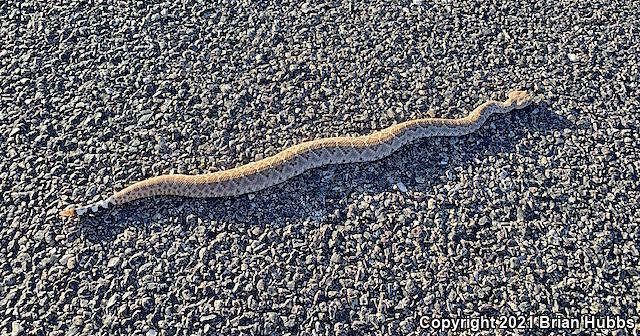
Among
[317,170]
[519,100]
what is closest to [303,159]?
[317,170]

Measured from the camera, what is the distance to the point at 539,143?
6.95 m

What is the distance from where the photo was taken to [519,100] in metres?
7.27

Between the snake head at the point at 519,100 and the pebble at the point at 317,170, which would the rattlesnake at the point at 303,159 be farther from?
the pebble at the point at 317,170

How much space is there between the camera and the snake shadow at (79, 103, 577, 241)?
6.03m

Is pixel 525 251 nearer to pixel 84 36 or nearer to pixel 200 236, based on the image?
pixel 200 236

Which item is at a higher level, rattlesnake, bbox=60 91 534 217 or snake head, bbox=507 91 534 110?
rattlesnake, bbox=60 91 534 217

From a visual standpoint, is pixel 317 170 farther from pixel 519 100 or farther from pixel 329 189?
pixel 519 100

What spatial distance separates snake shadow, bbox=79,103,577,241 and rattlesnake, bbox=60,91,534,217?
73 mm

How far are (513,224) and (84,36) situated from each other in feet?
17.0

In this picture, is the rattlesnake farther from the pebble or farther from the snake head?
the pebble

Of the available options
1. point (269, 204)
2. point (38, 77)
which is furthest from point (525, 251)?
point (38, 77)

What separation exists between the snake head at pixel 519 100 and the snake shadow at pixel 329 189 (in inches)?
3.3

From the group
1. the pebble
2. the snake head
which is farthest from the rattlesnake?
the pebble

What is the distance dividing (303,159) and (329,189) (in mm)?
394
